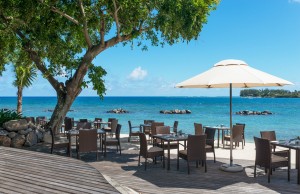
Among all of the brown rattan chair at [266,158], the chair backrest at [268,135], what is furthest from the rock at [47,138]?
the brown rattan chair at [266,158]

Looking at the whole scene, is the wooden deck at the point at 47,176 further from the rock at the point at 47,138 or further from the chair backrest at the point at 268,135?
the rock at the point at 47,138

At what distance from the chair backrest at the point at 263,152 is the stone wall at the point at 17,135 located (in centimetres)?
784

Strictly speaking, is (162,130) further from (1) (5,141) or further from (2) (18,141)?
(1) (5,141)

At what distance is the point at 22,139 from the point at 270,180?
27.1 feet

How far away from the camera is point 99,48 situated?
12.4 meters

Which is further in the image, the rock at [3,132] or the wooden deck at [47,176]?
the rock at [3,132]

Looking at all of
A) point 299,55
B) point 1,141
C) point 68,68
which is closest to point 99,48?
point 68,68

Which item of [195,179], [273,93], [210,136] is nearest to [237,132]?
[210,136]

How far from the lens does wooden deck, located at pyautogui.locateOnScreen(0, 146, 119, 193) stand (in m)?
3.86

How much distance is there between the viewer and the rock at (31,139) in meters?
11.4

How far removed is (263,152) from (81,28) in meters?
8.31

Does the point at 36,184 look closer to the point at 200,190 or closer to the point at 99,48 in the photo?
the point at 200,190

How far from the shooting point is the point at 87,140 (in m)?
9.12

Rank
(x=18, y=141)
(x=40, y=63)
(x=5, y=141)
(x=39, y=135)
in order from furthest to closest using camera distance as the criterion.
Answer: (x=40, y=63) < (x=39, y=135) < (x=18, y=141) < (x=5, y=141)
